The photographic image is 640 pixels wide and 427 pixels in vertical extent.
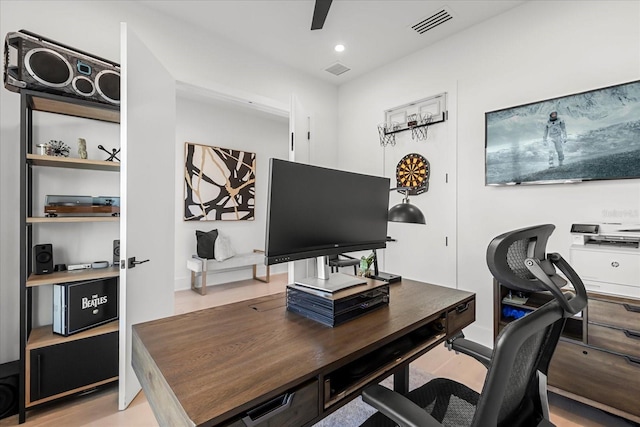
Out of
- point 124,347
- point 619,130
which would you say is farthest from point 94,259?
A: point 619,130

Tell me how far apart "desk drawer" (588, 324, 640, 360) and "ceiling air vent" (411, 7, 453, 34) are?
2.68 m

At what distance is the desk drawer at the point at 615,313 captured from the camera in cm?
171

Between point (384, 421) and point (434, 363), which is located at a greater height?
point (384, 421)

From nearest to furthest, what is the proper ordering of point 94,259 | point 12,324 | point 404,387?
Answer: point 404,387 → point 12,324 → point 94,259

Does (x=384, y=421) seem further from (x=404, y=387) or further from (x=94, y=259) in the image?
(x=94, y=259)

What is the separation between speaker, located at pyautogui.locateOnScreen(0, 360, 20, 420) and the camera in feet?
5.85

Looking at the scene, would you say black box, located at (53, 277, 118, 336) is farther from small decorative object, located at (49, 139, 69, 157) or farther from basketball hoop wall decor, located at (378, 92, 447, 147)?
basketball hoop wall decor, located at (378, 92, 447, 147)

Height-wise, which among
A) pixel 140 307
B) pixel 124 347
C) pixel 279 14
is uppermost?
pixel 279 14

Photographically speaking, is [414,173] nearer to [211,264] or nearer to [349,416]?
[349,416]

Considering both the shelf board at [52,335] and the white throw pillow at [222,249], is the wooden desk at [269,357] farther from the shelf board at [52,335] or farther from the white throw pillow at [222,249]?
the white throw pillow at [222,249]

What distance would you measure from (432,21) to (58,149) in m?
3.23

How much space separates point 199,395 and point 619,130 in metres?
2.91

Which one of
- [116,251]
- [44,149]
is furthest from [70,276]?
[44,149]

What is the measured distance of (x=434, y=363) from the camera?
8.17ft
